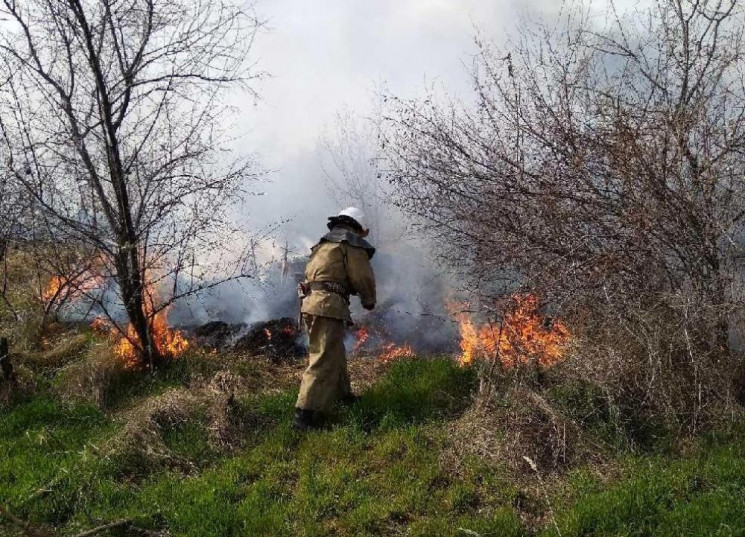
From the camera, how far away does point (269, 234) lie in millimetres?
7125

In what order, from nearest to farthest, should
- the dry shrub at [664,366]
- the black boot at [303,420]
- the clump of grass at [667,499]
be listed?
the clump of grass at [667,499], the dry shrub at [664,366], the black boot at [303,420]

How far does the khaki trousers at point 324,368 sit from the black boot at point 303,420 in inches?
1.8

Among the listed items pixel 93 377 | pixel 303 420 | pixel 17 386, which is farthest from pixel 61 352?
pixel 303 420

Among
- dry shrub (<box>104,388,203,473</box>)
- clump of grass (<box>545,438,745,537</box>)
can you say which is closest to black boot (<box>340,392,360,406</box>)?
dry shrub (<box>104,388,203,473</box>)

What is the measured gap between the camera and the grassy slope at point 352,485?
11.7ft

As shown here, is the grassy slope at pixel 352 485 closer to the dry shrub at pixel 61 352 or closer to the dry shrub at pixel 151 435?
the dry shrub at pixel 151 435

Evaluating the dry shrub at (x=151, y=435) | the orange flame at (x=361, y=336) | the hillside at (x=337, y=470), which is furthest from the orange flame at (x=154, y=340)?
the orange flame at (x=361, y=336)

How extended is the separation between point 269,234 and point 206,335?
3.01 m

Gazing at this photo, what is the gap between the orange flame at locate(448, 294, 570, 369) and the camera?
5148 mm

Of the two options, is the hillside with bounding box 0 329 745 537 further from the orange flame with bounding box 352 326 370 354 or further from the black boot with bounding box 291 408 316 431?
the orange flame with bounding box 352 326 370 354

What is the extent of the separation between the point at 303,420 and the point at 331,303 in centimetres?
105

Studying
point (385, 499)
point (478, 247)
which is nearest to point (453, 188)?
point (478, 247)

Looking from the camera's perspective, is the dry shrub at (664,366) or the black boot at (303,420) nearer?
the dry shrub at (664,366)

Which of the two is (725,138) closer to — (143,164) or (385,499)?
(385,499)
